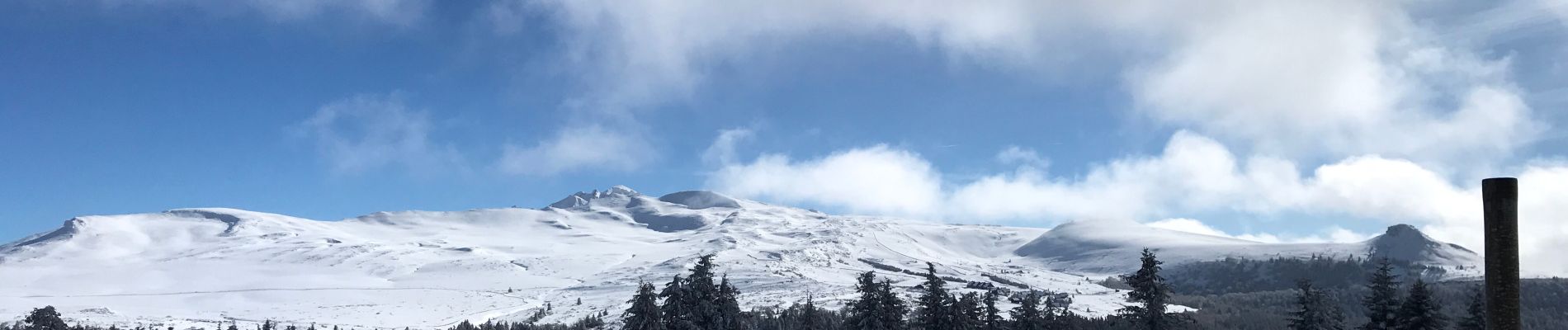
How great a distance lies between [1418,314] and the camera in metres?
42.9

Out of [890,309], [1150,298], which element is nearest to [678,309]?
[890,309]

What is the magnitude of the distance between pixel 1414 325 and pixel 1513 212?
39.1 meters

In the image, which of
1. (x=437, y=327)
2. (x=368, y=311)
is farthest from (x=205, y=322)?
(x=437, y=327)

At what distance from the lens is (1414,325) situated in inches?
1688

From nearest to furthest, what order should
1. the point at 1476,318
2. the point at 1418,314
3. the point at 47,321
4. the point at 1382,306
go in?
1. the point at 1418,314
2. the point at 1382,306
3. the point at 1476,318
4. the point at 47,321

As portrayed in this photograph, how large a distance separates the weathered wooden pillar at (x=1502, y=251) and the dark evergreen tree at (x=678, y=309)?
4359cm

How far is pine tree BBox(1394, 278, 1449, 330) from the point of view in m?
42.4

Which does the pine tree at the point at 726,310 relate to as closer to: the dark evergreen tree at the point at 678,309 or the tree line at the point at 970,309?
the tree line at the point at 970,309

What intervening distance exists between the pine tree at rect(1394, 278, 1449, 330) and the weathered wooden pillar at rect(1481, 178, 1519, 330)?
37.5 meters

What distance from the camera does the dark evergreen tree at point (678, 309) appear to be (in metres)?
52.3

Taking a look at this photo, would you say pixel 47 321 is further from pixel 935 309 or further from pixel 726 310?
pixel 935 309

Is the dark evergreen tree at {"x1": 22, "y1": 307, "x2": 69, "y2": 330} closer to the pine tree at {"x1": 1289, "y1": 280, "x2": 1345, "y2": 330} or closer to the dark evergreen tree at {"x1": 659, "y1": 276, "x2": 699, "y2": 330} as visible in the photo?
the dark evergreen tree at {"x1": 659, "y1": 276, "x2": 699, "y2": 330}

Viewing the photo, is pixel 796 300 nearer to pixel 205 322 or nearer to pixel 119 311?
pixel 205 322

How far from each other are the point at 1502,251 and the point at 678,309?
1777 inches
